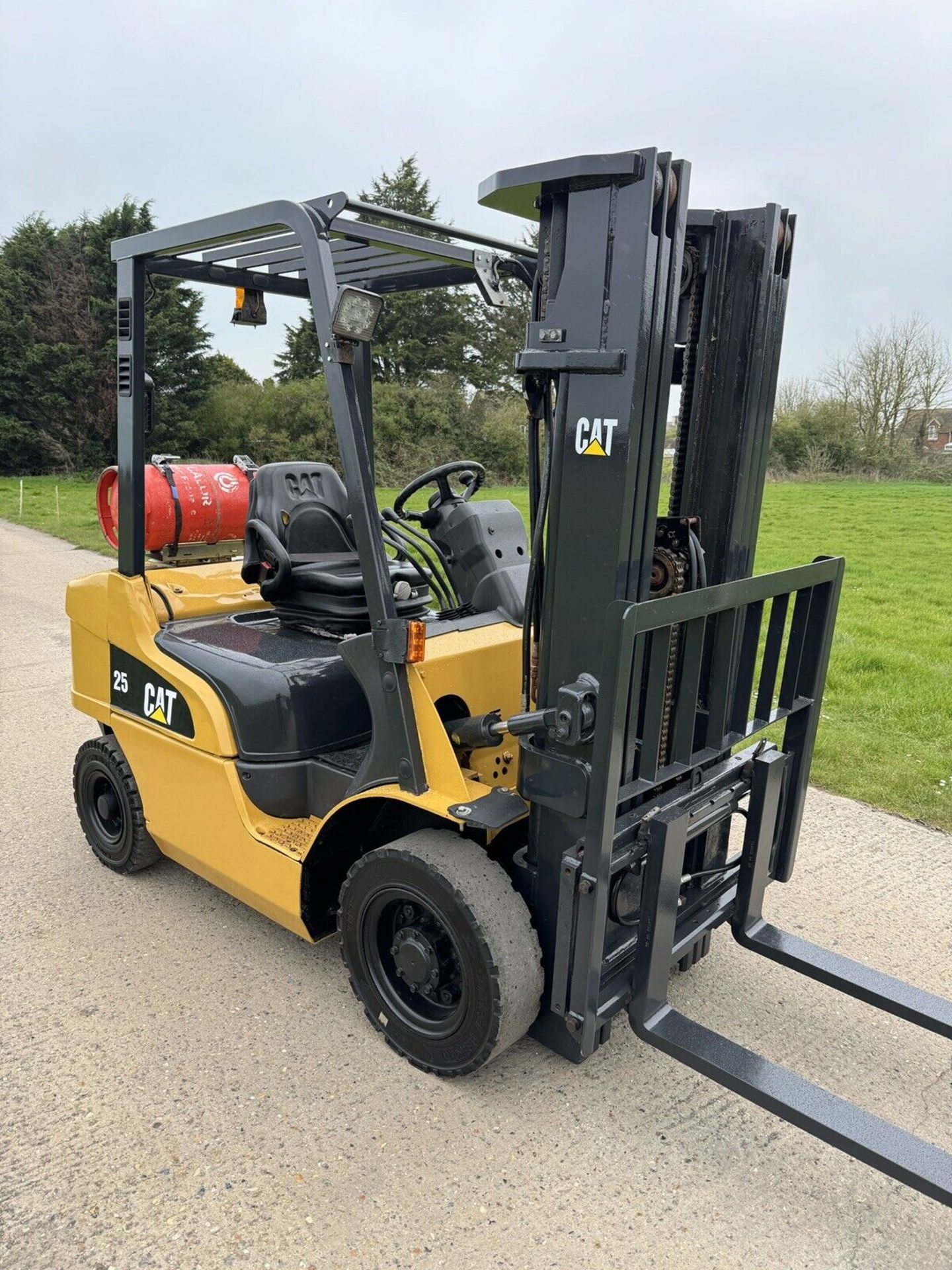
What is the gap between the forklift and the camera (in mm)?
2412

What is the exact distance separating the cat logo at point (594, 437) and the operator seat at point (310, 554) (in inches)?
49.8

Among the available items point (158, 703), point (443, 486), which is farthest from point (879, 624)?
point (158, 703)

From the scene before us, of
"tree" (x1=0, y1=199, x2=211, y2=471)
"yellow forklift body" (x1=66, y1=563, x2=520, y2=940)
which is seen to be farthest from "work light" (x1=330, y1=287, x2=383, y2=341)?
"tree" (x1=0, y1=199, x2=211, y2=471)

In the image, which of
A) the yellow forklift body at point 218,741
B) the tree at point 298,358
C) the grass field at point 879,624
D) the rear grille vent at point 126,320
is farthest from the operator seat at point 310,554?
the tree at point 298,358

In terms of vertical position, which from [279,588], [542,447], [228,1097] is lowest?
[228,1097]

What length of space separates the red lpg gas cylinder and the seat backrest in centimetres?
17

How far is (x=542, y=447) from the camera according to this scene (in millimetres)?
2797

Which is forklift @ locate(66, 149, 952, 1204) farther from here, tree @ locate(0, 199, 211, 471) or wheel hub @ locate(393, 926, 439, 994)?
tree @ locate(0, 199, 211, 471)

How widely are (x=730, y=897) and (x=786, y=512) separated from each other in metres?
16.8

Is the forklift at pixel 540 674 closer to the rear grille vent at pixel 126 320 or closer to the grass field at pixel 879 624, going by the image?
the rear grille vent at pixel 126 320

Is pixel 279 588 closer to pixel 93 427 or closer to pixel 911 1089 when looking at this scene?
pixel 911 1089

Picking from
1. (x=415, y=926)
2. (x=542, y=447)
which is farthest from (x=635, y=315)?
(x=415, y=926)

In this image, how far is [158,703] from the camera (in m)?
3.61

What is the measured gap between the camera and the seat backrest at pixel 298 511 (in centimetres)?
387
